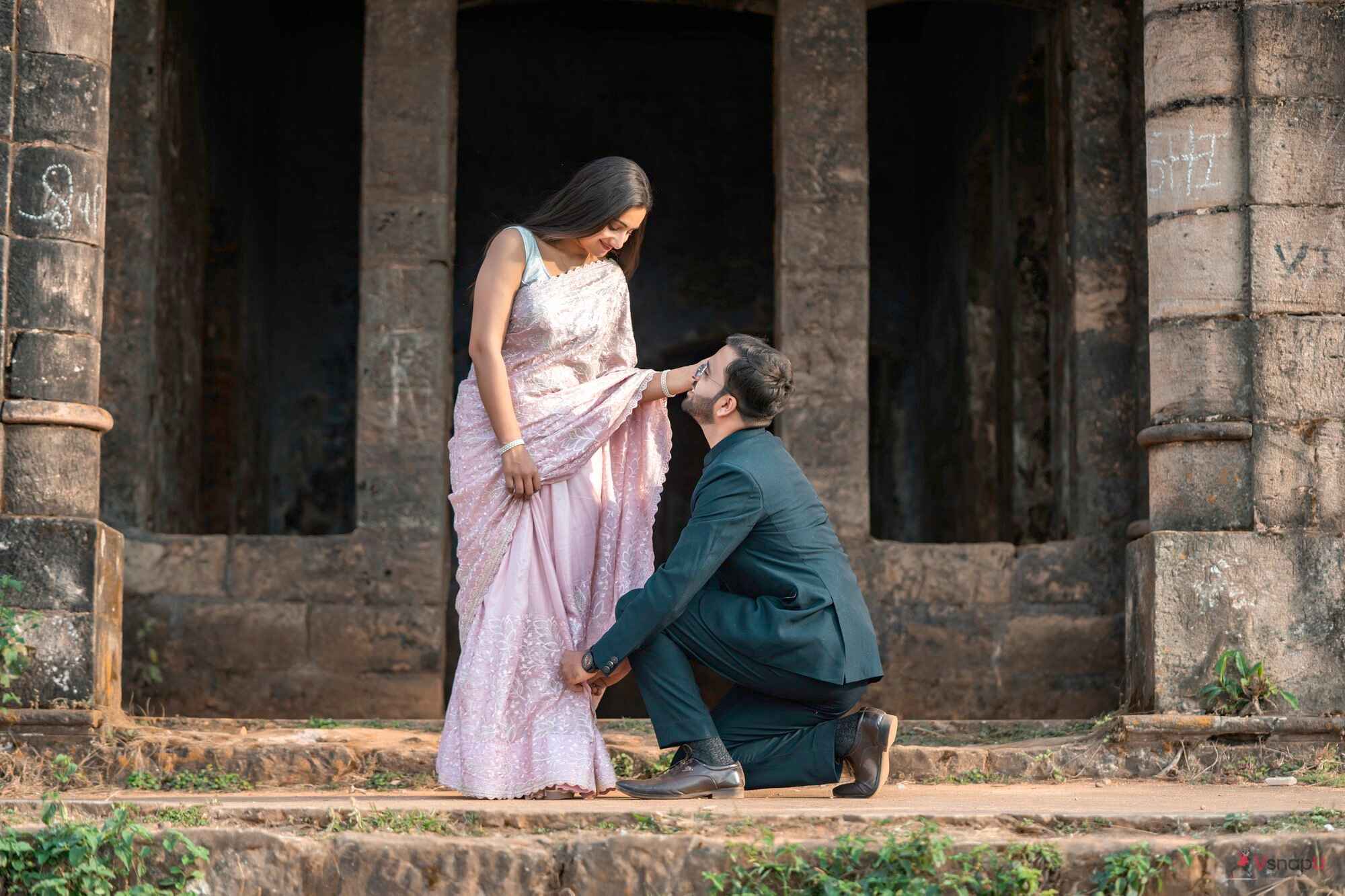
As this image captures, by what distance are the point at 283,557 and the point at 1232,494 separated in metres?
3.97

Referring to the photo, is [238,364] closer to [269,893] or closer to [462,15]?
[462,15]

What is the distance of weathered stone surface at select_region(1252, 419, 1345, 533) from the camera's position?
5699 mm

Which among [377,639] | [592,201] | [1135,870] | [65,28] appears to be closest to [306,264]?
[377,639]

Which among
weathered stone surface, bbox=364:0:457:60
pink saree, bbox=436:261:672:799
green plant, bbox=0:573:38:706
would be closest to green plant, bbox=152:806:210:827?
pink saree, bbox=436:261:672:799

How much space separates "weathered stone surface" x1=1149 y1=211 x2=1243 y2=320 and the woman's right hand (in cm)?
247

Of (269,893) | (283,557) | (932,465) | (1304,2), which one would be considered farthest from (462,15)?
(269,893)

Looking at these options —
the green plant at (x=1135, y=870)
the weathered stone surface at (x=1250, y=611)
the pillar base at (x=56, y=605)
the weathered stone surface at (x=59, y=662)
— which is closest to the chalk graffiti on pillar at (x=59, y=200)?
the pillar base at (x=56, y=605)

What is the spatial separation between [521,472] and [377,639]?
118 inches

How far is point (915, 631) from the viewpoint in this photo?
7.44 m

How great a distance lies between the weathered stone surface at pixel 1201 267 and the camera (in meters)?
5.80

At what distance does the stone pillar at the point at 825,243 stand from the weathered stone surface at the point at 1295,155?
6.74ft

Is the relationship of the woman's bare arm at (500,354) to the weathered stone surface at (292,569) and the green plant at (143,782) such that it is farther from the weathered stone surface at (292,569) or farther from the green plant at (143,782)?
the weathered stone surface at (292,569)

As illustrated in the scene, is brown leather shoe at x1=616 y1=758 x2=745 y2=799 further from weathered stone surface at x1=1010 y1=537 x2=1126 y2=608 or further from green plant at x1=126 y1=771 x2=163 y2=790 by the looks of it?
weathered stone surface at x1=1010 y1=537 x2=1126 y2=608

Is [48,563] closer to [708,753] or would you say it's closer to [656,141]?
[708,753]
